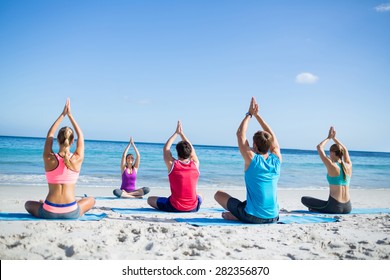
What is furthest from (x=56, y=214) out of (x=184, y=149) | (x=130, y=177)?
(x=130, y=177)

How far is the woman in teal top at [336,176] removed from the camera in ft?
17.9

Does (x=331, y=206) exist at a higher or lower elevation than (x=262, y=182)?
lower

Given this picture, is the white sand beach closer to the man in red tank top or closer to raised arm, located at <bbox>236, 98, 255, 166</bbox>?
the man in red tank top

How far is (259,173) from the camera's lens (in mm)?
3996

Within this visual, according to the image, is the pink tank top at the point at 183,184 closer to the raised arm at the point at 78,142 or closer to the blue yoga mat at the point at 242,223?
the blue yoga mat at the point at 242,223

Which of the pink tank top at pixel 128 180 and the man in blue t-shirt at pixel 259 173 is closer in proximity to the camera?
the man in blue t-shirt at pixel 259 173

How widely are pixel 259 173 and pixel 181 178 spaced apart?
1.44 metres

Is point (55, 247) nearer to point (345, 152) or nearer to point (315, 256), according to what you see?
point (315, 256)

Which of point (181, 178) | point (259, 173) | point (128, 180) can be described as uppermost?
point (259, 173)

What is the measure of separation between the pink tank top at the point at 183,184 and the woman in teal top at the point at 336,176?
2189mm

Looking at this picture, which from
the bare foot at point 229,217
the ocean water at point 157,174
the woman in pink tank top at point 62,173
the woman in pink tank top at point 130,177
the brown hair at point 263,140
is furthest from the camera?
the ocean water at point 157,174

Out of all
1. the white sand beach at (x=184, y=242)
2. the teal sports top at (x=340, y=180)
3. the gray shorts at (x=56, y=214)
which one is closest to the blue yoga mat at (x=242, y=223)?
the white sand beach at (x=184, y=242)

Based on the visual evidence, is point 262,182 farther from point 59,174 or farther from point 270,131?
point 59,174
